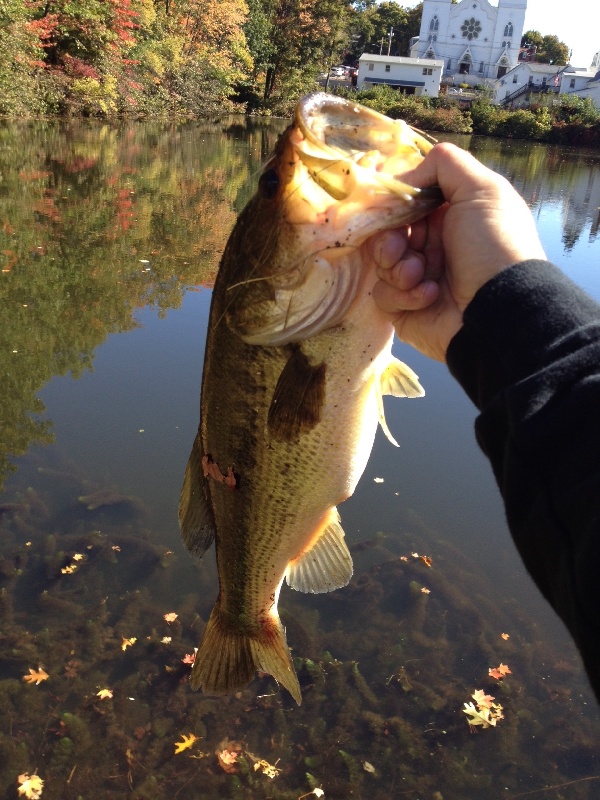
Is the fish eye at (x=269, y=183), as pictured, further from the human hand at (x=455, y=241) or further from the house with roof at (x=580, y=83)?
the house with roof at (x=580, y=83)

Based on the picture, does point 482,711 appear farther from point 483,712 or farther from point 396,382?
point 396,382

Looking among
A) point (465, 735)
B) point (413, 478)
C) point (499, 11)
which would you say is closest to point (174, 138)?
point (413, 478)

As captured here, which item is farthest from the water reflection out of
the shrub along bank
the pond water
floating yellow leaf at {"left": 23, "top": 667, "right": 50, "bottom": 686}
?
the shrub along bank

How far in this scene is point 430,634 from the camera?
4.37 m

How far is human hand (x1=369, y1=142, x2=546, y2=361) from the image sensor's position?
1.67 meters

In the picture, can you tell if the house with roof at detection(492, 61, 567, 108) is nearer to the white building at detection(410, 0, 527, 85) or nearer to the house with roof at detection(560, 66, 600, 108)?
the house with roof at detection(560, 66, 600, 108)

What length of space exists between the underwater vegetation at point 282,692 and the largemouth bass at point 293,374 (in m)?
1.48

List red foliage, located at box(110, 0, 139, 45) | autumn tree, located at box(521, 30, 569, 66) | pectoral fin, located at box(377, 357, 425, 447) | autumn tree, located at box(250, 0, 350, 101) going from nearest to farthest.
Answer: pectoral fin, located at box(377, 357, 425, 447), red foliage, located at box(110, 0, 139, 45), autumn tree, located at box(250, 0, 350, 101), autumn tree, located at box(521, 30, 569, 66)

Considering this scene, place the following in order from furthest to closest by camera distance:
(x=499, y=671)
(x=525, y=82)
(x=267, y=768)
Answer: (x=525, y=82) → (x=499, y=671) → (x=267, y=768)

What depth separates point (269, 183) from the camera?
1807mm

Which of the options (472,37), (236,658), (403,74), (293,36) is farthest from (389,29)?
(236,658)

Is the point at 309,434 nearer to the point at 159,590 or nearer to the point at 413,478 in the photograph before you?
the point at 159,590

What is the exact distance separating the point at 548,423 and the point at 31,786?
3.27 m

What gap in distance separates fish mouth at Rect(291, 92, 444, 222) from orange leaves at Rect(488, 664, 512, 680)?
3.33m
